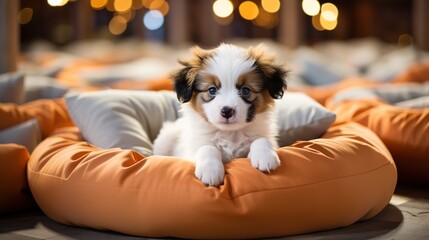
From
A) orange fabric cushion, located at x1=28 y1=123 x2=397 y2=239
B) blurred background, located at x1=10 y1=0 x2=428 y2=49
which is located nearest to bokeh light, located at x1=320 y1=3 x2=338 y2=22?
blurred background, located at x1=10 y1=0 x2=428 y2=49

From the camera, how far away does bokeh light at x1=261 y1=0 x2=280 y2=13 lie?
417 inches

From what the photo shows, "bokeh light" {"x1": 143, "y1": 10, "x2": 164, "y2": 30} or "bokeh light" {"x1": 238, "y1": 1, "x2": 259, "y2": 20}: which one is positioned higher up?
"bokeh light" {"x1": 238, "y1": 1, "x2": 259, "y2": 20}

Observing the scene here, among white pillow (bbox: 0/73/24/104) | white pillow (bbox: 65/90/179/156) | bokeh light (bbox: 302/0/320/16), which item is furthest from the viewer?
bokeh light (bbox: 302/0/320/16)

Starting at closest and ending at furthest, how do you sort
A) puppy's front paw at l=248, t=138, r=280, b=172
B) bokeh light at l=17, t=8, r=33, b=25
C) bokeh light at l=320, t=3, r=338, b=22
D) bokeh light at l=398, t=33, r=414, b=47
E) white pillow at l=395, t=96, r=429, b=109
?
puppy's front paw at l=248, t=138, r=280, b=172 < white pillow at l=395, t=96, r=429, b=109 < bokeh light at l=17, t=8, r=33, b=25 < bokeh light at l=398, t=33, r=414, b=47 < bokeh light at l=320, t=3, r=338, b=22

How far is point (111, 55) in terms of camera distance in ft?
31.9

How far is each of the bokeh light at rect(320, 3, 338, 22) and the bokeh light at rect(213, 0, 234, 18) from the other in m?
1.66

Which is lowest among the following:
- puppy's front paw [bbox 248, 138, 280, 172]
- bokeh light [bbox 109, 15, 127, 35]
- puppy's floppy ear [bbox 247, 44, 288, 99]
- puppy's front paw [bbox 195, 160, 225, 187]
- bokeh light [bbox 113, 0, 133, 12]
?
bokeh light [bbox 109, 15, 127, 35]

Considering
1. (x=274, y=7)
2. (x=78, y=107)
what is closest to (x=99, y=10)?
(x=274, y=7)

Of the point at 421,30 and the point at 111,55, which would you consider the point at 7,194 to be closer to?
the point at 111,55

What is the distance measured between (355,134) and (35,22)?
8558mm

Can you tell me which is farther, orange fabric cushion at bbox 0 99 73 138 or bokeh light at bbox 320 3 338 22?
bokeh light at bbox 320 3 338 22

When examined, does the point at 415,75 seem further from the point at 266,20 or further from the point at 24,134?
the point at 266,20

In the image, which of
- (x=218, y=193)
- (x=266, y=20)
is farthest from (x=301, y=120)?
(x=266, y=20)

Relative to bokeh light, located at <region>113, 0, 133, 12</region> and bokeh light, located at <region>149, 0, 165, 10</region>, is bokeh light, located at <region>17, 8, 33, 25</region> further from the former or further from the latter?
bokeh light, located at <region>149, 0, 165, 10</region>
